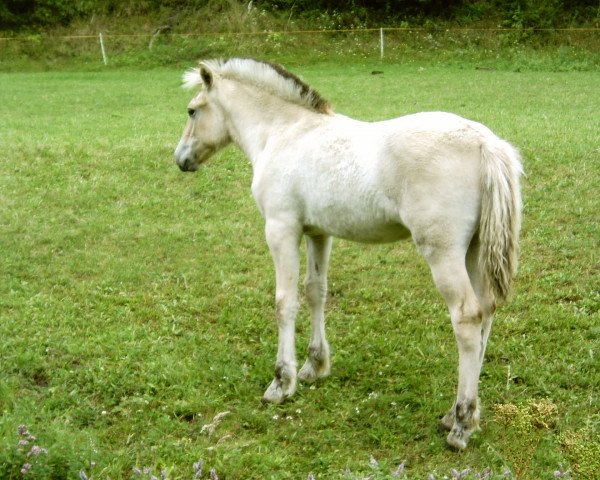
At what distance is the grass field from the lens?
4363 millimetres

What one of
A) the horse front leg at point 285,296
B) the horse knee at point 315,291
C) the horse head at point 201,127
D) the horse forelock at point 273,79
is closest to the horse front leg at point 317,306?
the horse knee at point 315,291

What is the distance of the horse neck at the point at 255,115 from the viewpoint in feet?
17.9

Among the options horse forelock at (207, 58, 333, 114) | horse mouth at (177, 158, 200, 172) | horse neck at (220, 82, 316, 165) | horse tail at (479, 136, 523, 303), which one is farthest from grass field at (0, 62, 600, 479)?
horse forelock at (207, 58, 333, 114)

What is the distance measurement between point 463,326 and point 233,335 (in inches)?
97.6

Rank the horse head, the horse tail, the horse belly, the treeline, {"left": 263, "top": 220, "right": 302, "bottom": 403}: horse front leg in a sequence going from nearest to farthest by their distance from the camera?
1. the horse tail
2. the horse belly
3. {"left": 263, "top": 220, "right": 302, "bottom": 403}: horse front leg
4. the horse head
5. the treeline

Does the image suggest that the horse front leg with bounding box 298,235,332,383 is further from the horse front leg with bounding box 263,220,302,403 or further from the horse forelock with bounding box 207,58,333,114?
the horse forelock with bounding box 207,58,333,114

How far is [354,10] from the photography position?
29266 mm

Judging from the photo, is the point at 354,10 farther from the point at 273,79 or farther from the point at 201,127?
the point at 273,79

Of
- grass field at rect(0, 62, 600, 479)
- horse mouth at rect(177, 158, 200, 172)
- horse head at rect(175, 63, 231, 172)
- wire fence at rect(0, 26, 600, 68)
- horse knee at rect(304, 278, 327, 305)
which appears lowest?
wire fence at rect(0, 26, 600, 68)

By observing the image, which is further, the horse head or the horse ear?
the horse head

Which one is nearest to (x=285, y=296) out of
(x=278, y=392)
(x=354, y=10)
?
(x=278, y=392)

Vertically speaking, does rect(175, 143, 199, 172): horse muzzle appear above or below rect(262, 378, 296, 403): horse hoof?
above

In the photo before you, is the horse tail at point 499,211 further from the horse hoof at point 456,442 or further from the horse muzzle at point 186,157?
the horse muzzle at point 186,157

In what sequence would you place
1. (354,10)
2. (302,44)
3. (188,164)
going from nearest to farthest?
(188,164), (302,44), (354,10)
